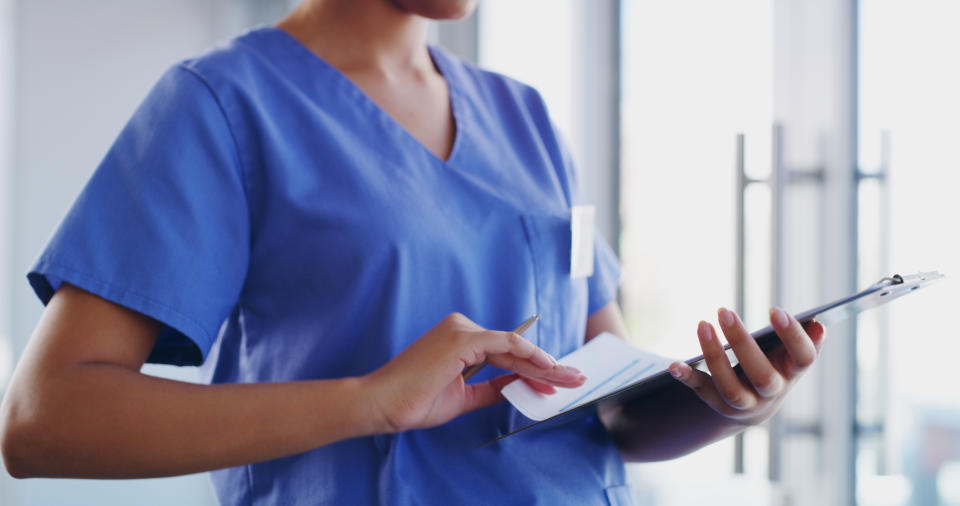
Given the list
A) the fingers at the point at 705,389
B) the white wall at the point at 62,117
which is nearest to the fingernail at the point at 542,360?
the fingers at the point at 705,389

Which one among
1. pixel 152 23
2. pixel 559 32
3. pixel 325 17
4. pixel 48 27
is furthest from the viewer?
pixel 152 23

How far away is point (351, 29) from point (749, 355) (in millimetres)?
510

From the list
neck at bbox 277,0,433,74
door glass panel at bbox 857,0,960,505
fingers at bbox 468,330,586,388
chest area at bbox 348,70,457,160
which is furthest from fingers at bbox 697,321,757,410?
door glass panel at bbox 857,0,960,505

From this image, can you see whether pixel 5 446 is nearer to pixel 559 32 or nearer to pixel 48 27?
pixel 559 32

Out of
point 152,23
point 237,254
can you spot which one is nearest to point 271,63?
point 237,254

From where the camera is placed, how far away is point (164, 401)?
561 mm

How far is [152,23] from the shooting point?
2.32 m

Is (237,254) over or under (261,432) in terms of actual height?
over

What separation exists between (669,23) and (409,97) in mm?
970

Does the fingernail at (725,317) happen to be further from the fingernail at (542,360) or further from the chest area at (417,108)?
the chest area at (417,108)

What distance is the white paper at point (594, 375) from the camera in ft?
2.05

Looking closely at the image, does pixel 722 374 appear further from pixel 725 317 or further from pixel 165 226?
pixel 165 226

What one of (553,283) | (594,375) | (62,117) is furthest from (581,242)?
(62,117)

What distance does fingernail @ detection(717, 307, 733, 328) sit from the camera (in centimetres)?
58
